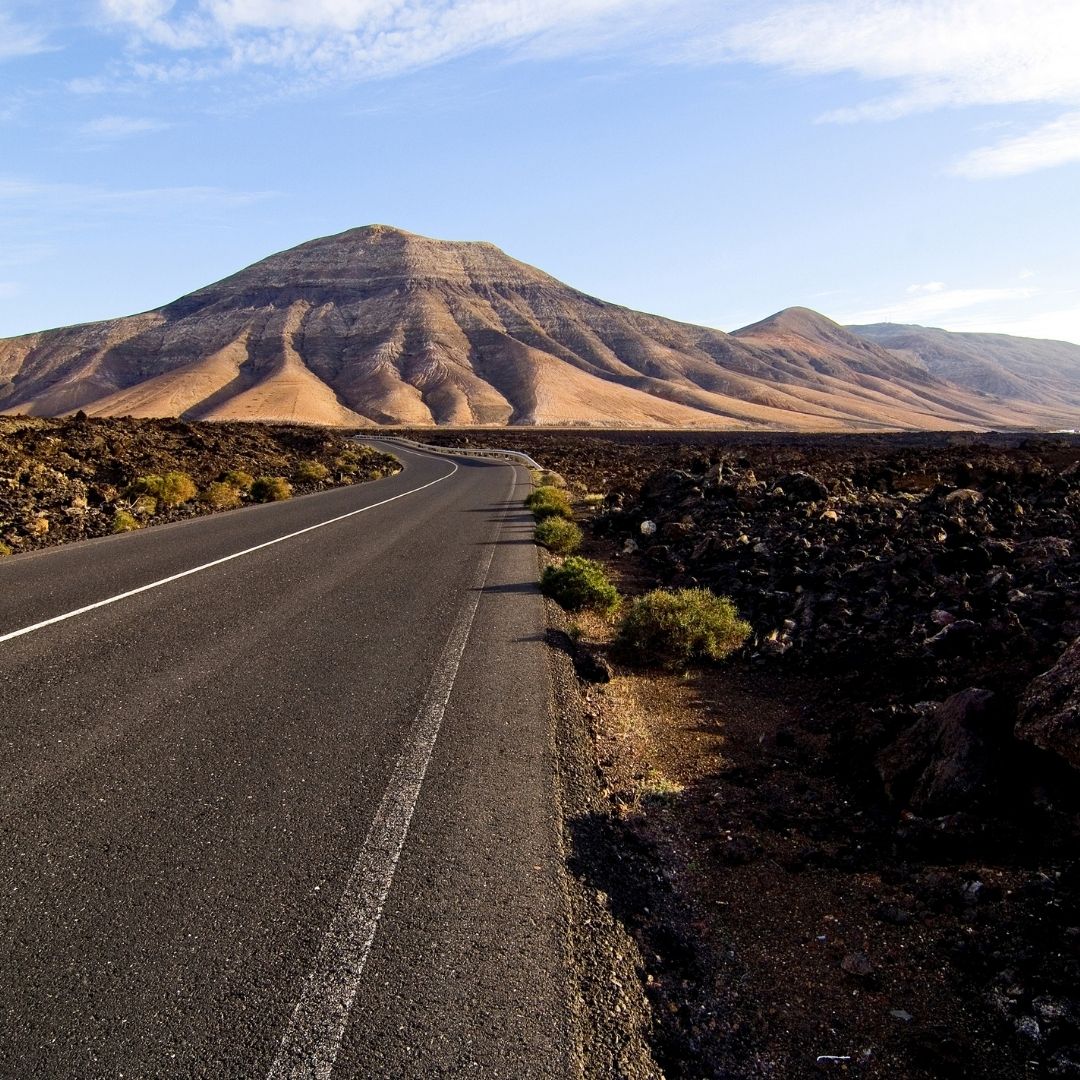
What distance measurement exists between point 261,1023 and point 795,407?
16259 centimetres

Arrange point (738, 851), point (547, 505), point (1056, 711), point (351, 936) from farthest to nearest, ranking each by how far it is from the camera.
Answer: point (547, 505)
point (1056, 711)
point (738, 851)
point (351, 936)

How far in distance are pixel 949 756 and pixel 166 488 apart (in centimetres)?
1934

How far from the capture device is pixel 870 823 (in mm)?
5184

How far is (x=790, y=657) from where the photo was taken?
28.2 ft

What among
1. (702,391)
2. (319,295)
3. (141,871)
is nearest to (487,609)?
(141,871)

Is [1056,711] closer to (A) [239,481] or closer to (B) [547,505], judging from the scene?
(B) [547,505]

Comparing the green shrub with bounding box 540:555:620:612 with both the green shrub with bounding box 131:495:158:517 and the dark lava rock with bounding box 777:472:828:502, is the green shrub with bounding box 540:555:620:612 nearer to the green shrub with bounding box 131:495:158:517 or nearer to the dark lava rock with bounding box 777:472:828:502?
the dark lava rock with bounding box 777:472:828:502

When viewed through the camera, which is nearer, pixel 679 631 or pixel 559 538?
pixel 679 631

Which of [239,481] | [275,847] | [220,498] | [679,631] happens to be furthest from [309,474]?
[275,847]

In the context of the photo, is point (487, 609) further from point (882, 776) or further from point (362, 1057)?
point (362, 1057)

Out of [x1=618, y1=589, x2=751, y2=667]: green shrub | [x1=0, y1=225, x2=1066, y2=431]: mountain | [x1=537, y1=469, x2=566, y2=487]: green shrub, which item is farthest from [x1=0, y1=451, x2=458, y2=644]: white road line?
[x1=0, y1=225, x2=1066, y2=431]: mountain

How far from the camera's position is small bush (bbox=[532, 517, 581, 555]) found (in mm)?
15641

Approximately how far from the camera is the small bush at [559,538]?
1564 centimetres

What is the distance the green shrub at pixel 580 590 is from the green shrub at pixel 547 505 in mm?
8018
